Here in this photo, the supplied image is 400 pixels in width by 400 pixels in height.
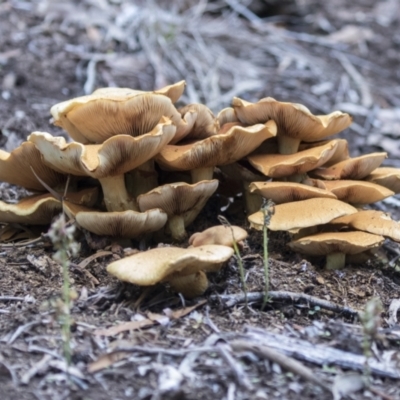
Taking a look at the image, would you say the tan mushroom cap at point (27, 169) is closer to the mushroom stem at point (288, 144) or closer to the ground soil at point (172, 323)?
the ground soil at point (172, 323)

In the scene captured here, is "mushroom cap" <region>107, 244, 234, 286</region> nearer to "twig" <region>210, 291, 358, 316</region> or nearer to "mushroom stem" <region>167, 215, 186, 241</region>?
"twig" <region>210, 291, 358, 316</region>

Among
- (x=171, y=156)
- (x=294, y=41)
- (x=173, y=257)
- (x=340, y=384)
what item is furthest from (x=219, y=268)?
(x=294, y=41)

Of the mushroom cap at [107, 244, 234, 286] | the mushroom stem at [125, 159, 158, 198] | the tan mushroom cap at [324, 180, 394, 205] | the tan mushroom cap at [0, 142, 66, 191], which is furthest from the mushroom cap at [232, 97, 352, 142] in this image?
the tan mushroom cap at [0, 142, 66, 191]

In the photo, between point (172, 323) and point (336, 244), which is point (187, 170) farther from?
point (172, 323)

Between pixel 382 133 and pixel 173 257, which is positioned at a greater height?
pixel 173 257

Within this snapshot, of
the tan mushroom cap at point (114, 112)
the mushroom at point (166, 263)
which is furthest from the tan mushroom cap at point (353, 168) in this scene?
the mushroom at point (166, 263)

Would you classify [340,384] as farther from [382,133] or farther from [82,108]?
[382,133]

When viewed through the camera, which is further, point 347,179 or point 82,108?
point 347,179
